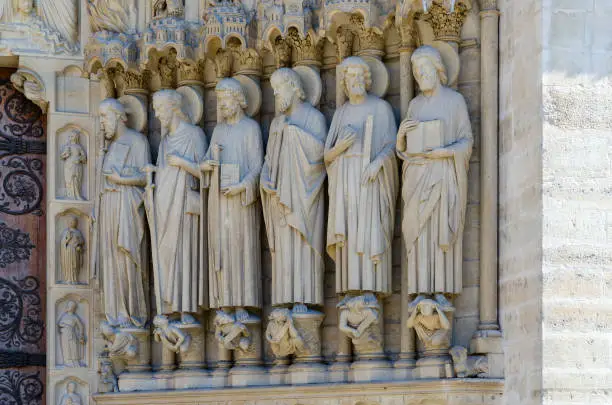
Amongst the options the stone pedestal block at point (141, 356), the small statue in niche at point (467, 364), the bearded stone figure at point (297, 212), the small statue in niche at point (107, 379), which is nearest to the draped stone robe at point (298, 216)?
the bearded stone figure at point (297, 212)

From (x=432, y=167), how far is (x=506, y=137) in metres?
0.47

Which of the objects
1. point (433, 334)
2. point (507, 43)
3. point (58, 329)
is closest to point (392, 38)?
point (507, 43)

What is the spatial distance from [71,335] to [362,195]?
8.08 feet

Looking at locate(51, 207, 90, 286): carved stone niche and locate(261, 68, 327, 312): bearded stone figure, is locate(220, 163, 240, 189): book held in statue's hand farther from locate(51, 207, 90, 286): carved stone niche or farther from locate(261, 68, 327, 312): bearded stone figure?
locate(51, 207, 90, 286): carved stone niche

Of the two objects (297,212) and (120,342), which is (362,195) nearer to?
(297,212)

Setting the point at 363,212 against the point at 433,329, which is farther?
the point at 363,212

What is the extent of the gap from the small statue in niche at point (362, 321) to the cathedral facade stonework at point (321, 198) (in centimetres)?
1

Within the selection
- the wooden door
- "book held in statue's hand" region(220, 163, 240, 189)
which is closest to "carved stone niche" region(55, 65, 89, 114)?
the wooden door

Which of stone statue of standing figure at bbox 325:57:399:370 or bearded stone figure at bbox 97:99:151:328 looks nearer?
stone statue of standing figure at bbox 325:57:399:370

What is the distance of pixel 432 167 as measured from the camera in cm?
1093

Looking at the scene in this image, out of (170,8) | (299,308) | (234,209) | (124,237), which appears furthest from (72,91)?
(299,308)

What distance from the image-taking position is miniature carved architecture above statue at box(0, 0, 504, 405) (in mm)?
10992

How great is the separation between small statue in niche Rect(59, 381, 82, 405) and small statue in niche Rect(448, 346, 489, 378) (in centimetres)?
283

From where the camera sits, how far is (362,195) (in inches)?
439
